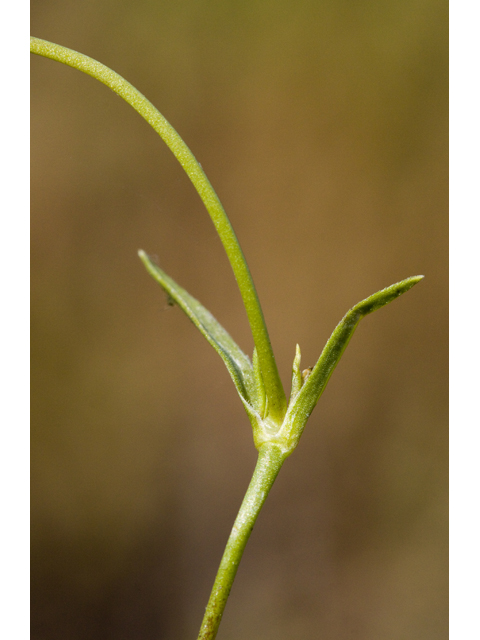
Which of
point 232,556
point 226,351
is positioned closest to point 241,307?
point 226,351

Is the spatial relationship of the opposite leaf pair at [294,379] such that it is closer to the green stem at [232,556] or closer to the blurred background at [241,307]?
the green stem at [232,556]

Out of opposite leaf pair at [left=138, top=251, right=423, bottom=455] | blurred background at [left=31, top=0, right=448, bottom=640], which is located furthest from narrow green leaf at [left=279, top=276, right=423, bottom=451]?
blurred background at [left=31, top=0, right=448, bottom=640]

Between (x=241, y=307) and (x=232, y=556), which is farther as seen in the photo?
(x=241, y=307)

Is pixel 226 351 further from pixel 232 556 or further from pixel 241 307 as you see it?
pixel 241 307

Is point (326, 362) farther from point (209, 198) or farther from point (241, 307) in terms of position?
point (241, 307)

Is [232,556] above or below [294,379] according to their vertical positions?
below

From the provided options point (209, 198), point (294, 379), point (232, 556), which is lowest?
point (232, 556)

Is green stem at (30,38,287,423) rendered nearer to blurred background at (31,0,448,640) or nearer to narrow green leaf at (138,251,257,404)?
narrow green leaf at (138,251,257,404)
